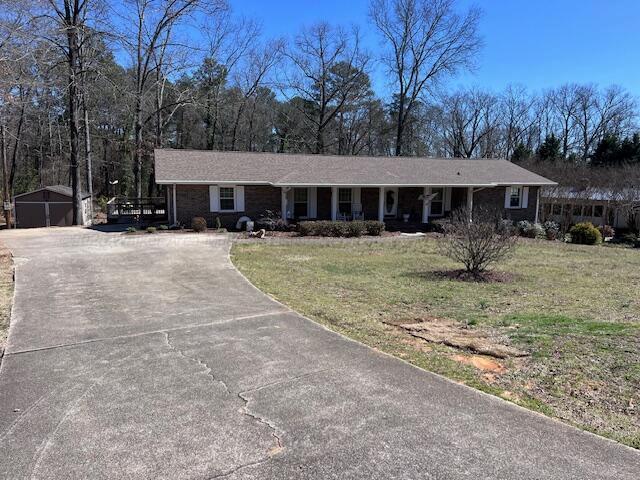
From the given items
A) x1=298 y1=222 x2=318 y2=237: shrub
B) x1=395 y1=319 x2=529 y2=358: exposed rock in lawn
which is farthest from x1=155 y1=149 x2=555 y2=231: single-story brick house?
x1=395 y1=319 x2=529 y2=358: exposed rock in lawn

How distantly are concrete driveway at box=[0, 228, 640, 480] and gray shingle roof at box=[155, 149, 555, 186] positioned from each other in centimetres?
1540

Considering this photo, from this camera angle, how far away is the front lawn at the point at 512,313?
435cm

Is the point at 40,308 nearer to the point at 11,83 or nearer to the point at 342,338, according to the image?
the point at 342,338

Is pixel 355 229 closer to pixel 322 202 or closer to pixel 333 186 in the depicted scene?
pixel 333 186

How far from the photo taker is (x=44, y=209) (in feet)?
83.9

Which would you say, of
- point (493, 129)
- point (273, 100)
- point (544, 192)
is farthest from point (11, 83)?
point (493, 129)

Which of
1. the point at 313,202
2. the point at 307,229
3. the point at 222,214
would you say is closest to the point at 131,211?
the point at 222,214

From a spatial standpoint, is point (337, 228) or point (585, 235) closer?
point (337, 228)

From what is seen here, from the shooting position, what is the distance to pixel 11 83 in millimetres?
11438

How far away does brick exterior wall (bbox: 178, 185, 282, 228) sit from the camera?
69.7 feet

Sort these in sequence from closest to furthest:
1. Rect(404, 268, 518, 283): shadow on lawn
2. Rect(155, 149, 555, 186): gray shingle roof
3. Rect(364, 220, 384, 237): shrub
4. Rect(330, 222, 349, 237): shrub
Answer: Rect(404, 268, 518, 283): shadow on lawn < Rect(330, 222, 349, 237): shrub < Rect(364, 220, 384, 237): shrub < Rect(155, 149, 555, 186): gray shingle roof

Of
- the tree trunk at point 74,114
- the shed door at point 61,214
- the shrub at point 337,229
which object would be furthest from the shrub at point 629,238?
the shed door at point 61,214

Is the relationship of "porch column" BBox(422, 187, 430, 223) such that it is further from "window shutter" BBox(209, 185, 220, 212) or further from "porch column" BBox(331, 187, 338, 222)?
"window shutter" BBox(209, 185, 220, 212)

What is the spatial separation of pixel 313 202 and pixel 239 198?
4058 mm
